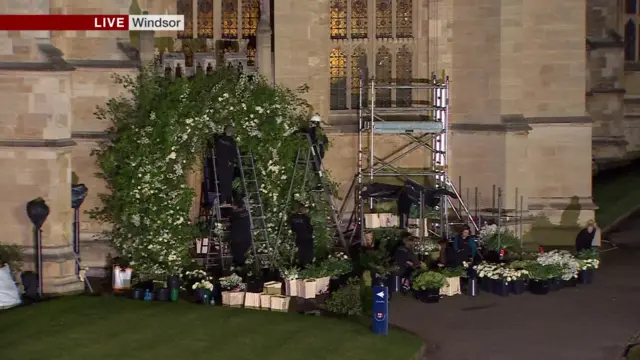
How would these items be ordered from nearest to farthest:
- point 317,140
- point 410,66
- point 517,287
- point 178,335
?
point 178,335, point 517,287, point 317,140, point 410,66

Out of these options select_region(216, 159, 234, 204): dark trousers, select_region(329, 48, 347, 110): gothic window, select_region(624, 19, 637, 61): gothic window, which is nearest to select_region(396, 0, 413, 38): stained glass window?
select_region(329, 48, 347, 110): gothic window

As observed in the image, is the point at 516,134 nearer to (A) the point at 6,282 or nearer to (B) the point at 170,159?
(B) the point at 170,159

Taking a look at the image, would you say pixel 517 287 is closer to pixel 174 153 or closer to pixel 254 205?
pixel 254 205

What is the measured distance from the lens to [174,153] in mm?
26250

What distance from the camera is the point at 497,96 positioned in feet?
98.5

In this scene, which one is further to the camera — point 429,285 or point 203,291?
point 429,285

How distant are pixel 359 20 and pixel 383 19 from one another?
48 cm

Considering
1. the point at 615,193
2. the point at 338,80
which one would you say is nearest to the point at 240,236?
the point at 338,80

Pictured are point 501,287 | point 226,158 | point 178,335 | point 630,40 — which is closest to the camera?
point 178,335

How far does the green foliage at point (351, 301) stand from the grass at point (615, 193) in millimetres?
9806

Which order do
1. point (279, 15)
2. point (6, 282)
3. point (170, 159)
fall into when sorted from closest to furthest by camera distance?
point (6, 282) < point (170, 159) < point (279, 15)

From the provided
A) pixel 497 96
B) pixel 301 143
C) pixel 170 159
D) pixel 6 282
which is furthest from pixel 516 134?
pixel 6 282

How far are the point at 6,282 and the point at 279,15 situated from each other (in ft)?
25.8

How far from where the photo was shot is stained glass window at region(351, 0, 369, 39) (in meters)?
30.6
